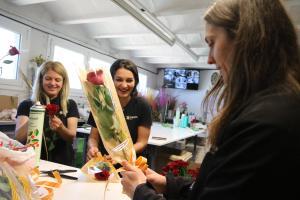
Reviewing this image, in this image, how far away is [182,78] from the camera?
320 inches

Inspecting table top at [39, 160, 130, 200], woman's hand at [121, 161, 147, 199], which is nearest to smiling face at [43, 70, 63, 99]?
table top at [39, 160, 130, 200]

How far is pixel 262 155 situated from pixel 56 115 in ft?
5.19

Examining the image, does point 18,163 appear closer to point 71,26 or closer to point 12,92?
point 12,92

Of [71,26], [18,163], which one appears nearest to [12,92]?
[71,26]

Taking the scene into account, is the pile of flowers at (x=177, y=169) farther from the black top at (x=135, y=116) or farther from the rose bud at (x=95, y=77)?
the black top at (x=135, y=116)

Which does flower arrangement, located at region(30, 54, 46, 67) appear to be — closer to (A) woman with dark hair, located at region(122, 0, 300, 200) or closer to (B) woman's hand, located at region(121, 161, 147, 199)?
(B) woman's hand, located at region(121, 161, 147, 199)

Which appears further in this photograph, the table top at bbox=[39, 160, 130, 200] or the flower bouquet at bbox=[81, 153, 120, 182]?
the flower bouquet at bbox=[81, 153, 120, 182]

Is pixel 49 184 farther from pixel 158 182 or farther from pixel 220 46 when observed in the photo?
pixel 220 46

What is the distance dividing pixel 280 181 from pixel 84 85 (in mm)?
828

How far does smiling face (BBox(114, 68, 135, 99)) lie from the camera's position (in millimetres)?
1745

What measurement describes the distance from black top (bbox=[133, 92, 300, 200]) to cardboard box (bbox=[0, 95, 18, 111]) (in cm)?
350

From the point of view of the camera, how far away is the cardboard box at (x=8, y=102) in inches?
131

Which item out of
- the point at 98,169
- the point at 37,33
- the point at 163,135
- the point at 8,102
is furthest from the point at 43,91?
the point at 37,33

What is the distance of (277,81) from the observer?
0.55m
